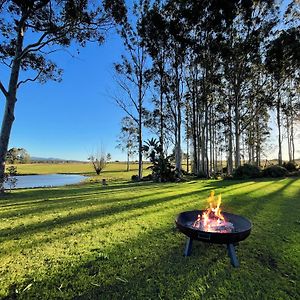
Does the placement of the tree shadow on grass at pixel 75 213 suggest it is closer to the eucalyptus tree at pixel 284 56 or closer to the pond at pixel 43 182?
the pond at pixel 43 182

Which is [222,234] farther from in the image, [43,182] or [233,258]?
[43,182]

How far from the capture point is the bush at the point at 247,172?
1350cm

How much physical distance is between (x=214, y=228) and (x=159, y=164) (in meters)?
10.3

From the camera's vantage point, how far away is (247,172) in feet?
44.5

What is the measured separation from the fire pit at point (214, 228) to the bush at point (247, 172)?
11.3 metres

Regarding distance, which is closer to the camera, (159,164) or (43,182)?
(159,164)

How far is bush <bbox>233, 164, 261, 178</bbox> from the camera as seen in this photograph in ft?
44.3

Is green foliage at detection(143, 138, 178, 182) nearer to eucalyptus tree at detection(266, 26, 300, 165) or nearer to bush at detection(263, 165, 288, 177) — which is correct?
bush at detection(263, 165, 288, 177)

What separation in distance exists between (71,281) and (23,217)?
9.58 feet

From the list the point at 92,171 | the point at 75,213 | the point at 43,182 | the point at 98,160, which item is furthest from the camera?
the point at 92,171

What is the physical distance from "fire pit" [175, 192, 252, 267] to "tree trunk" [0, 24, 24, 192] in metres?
7.40

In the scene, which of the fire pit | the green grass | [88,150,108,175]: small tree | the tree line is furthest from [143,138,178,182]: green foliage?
[88,150,108,175]: small tree

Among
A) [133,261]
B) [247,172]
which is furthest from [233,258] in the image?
[247,172]

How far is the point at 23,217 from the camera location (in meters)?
4.54
